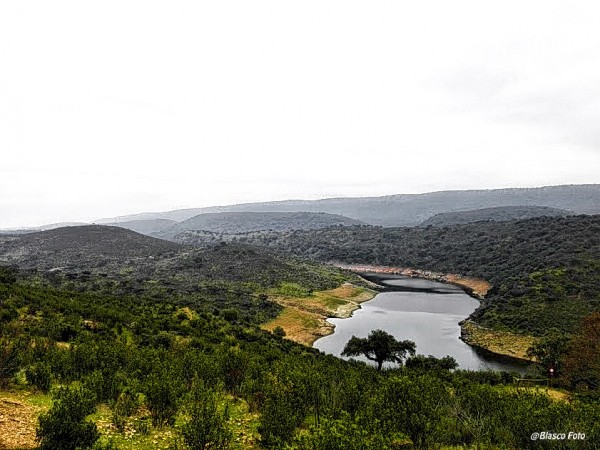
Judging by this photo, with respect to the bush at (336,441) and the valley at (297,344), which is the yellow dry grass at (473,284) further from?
the bush at (336,441)

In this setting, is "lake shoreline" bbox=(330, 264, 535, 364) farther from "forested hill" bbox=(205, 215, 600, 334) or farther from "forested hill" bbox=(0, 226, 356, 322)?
"forested hill" bbox=(0, 226, 356, 322)

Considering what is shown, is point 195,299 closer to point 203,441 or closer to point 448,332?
point 448,332

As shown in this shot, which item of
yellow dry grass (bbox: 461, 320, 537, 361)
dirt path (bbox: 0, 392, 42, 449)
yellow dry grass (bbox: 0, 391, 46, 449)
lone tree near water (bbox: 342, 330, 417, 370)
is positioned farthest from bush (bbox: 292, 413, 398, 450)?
yellow dry grass (bbox: 461, 320, 537, 361)

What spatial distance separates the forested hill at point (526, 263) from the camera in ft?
256

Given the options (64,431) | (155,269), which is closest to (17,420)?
(64,431)

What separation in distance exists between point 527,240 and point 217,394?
5970 inches

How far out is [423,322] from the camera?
302 feet

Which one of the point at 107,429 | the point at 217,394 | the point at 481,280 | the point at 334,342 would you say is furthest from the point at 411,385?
the point at 481,280

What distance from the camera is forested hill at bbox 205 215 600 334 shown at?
78019 mm

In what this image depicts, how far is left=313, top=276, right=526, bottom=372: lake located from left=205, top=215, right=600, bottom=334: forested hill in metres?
9.36

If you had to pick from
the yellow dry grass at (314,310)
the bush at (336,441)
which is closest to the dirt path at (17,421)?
the bush at (336,441)

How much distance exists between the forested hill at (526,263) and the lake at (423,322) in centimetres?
936

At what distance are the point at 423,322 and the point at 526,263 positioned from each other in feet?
161

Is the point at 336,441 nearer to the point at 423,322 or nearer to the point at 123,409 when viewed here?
the point at 123,409
